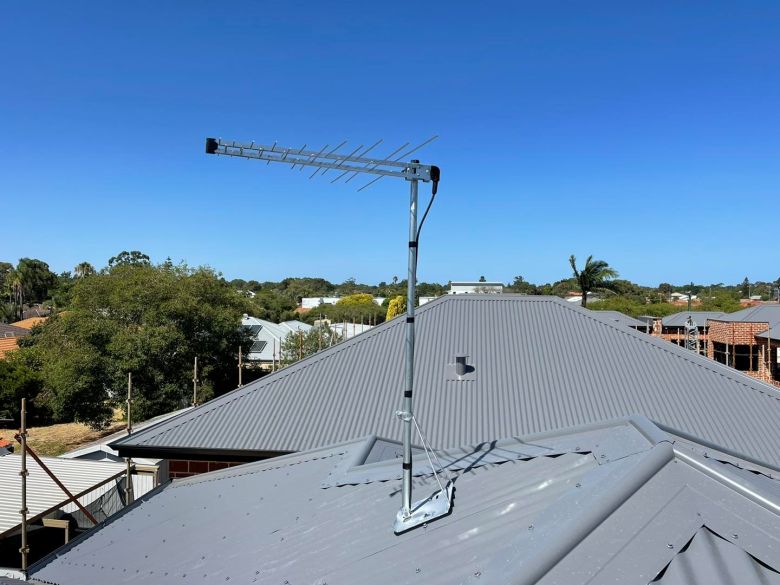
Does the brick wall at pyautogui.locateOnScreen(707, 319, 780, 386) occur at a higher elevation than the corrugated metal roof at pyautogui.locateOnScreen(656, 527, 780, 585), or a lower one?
lower

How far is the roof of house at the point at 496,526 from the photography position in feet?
7.01

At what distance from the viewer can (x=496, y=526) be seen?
283 centimetres

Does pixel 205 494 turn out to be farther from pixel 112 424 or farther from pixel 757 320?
pixel 757 320

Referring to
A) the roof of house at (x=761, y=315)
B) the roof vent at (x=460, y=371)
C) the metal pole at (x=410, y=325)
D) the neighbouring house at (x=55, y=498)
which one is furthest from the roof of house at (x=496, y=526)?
the roof of house at (x=761, y=315)

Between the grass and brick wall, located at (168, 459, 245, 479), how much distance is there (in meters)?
13.7

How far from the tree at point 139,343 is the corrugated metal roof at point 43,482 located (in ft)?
35.9

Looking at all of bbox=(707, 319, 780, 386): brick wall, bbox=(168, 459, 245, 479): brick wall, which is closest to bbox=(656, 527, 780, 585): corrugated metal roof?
bbox=(168, 459, 245, 479): brick wall

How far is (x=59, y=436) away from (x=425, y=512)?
2489 cm

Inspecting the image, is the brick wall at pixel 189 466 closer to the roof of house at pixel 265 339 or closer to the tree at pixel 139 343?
the tree at pixel 139 343

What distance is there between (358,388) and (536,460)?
7576 mm

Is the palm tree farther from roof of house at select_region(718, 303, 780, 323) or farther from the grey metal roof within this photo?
the grey metal roof

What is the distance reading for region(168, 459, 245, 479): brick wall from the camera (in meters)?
A: 9.65

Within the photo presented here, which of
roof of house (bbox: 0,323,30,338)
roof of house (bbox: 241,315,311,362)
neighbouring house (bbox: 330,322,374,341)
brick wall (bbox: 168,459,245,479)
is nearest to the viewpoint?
brick wall (bbox: 168,459,245,479)

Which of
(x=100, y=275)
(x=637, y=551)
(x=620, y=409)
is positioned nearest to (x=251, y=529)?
(x=637, y=551)
